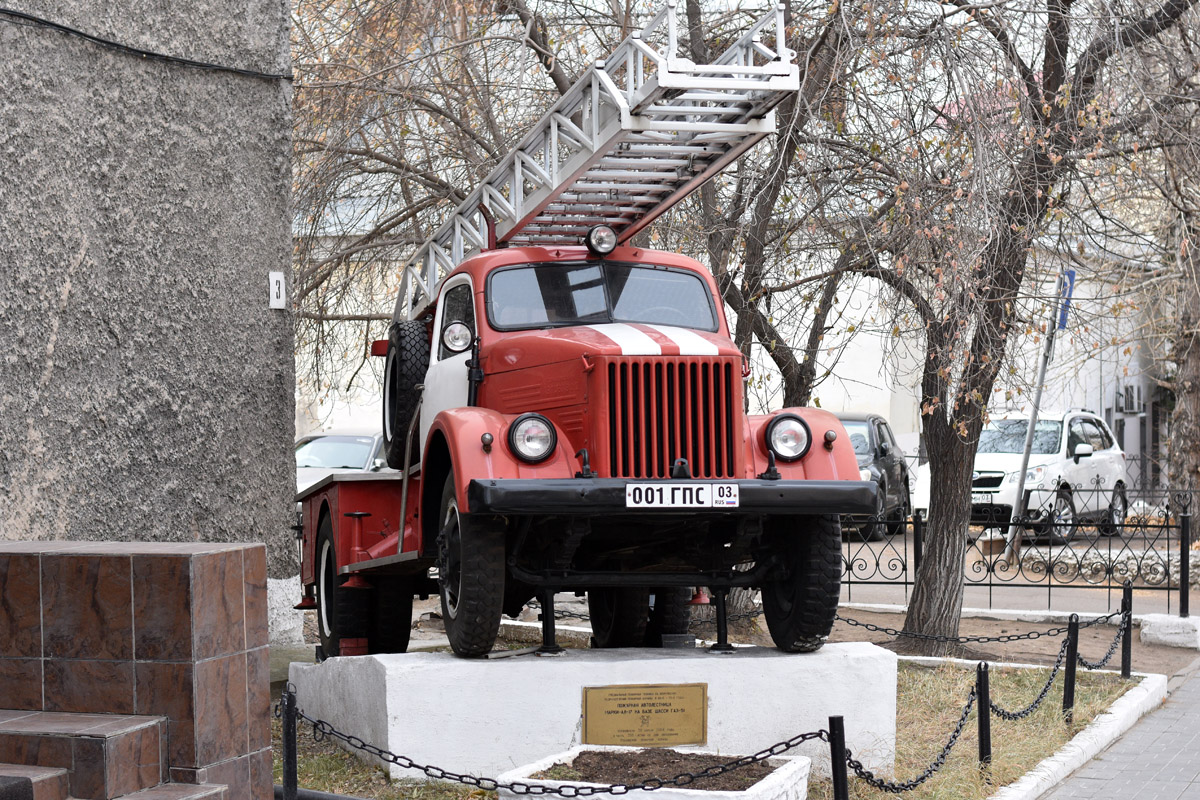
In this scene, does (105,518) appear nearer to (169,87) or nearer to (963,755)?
(169,87)

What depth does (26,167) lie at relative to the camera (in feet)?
26.7

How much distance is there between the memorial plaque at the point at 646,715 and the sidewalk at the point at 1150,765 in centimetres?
185

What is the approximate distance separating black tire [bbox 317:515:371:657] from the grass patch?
2.55 ft

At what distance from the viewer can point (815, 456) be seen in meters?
7.22

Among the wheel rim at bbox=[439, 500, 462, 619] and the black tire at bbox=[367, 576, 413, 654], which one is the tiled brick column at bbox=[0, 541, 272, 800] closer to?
the wheel rim at bbox=[439, 500, 462, 619]

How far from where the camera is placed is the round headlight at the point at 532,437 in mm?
6805

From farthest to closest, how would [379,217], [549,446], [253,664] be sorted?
[379,217] < [549,446] < [253,664]

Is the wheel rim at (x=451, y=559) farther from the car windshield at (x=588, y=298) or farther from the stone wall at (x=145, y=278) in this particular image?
the stone wall at (x=145, y=278)

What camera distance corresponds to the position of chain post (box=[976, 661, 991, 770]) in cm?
705

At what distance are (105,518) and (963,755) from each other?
209 inches

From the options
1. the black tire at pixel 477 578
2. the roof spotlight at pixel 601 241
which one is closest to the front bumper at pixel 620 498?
the black tire at pixel 477 578

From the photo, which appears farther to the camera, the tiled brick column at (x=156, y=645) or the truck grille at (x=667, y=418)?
the truck grille at (x=667, y=418)

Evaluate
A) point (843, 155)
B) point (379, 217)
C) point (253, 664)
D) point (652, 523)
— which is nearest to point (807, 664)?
point (652, 523)

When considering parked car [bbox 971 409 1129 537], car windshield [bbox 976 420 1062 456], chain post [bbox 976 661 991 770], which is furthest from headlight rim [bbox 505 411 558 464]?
car windshield [bbox 976 420 1062 456]
